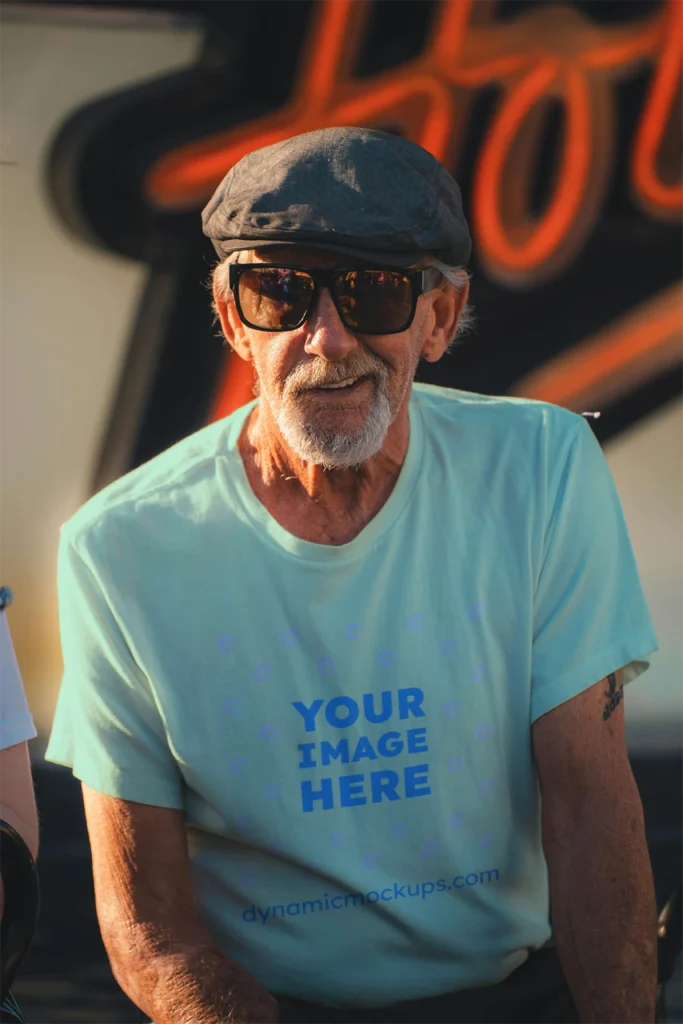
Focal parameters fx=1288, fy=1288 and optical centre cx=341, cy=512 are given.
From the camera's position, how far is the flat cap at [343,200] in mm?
1765

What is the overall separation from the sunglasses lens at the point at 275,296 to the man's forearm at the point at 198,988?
2.92ft

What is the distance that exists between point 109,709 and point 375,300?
695 millimetres

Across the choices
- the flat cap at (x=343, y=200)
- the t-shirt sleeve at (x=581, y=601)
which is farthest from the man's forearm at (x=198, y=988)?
the flat cap at (x=343, y=200)

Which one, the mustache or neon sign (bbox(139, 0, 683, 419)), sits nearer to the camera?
the mustache

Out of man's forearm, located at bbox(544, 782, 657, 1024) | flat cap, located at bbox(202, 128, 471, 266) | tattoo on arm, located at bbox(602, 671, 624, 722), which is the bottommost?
man's forearm, located at bbox(544, 782, 657, 1024)

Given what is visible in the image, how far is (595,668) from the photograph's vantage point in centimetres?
190

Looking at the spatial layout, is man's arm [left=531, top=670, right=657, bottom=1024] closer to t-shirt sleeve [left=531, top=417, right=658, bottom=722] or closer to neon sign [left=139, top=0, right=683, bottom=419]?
t-shirt sleeve [left=531, top=417, right=658, bottom=722]

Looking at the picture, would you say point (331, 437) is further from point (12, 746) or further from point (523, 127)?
point (523, 127)

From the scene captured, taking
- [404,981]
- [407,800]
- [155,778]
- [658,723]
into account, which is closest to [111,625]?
[155,778]

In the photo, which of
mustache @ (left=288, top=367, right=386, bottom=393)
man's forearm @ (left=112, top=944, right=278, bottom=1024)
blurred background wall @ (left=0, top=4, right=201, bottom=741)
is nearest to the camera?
man's forearm @ (left=112, top=944, right=278, bottom=1024)

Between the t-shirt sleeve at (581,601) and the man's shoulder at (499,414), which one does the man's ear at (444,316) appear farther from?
the t-shirt sleeve at (581,601)

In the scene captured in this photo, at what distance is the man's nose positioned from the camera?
6.01 feet

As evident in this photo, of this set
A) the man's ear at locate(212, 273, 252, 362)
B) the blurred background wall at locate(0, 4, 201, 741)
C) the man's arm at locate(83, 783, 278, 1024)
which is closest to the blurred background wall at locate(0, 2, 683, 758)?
the blurred background wall at locate(0, 4, 201, 741)

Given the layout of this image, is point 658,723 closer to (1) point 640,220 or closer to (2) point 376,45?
(1) point 640,220
